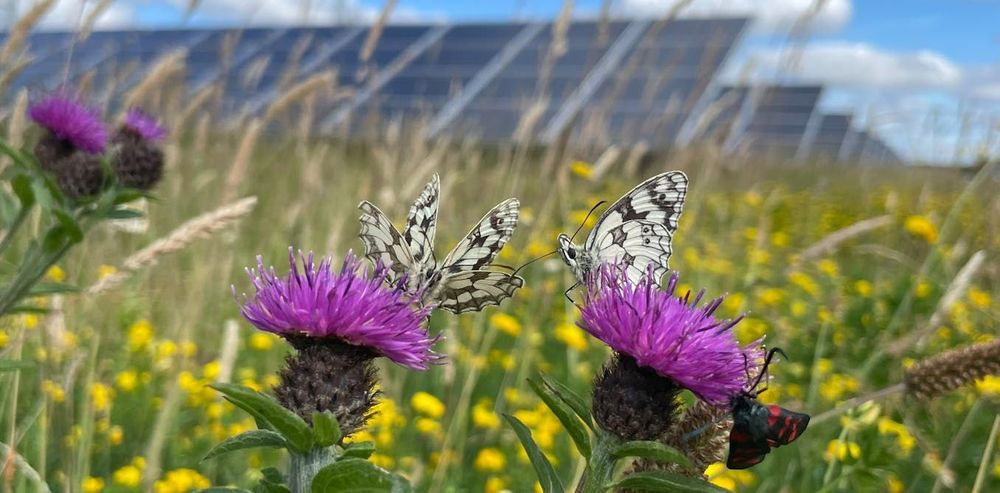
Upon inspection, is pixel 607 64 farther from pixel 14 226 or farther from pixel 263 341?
pixel 14 226

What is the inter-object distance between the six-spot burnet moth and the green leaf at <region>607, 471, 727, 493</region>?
15 centimetres

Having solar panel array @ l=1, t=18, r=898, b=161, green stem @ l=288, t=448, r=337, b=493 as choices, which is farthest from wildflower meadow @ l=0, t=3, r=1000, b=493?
solar panel array @ l=1, t=18, r=898, b=161

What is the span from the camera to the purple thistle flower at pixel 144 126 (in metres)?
2.67

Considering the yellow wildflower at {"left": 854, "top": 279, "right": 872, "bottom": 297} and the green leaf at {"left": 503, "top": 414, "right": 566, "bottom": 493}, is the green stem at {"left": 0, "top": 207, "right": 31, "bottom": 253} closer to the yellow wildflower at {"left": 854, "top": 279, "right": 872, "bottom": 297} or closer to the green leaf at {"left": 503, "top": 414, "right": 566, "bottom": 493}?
the green leaf at {"left": 503, "top": 414, "right": 566, "bottom": 493}

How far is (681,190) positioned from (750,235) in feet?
17.1

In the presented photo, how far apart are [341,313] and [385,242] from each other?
1.67 ft

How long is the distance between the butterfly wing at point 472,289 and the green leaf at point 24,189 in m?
0.93

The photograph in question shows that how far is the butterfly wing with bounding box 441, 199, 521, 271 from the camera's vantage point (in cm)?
177

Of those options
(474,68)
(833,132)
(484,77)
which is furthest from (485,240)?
(833,132)

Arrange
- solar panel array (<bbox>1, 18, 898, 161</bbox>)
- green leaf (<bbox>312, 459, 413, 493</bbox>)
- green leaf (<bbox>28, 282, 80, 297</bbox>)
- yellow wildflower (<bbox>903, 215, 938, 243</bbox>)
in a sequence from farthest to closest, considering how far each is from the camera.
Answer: solar panel array (<bbox>1, 18, 898, 161</bbox>) → yellow wildflower (<bbox>903, 215, 938, 243</bbox>) → green leaf (<bbox>28, 282, 80, 297</bbox>) → green leaf (<bbox>312, 459, 413, 493</bbox>)

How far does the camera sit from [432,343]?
1388 mm

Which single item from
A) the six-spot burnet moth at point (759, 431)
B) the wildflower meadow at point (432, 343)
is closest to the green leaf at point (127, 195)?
the wildflower meadow at point (432, 343)

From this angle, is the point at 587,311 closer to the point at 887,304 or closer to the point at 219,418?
the point at 219,418

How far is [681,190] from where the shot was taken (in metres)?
1.96
